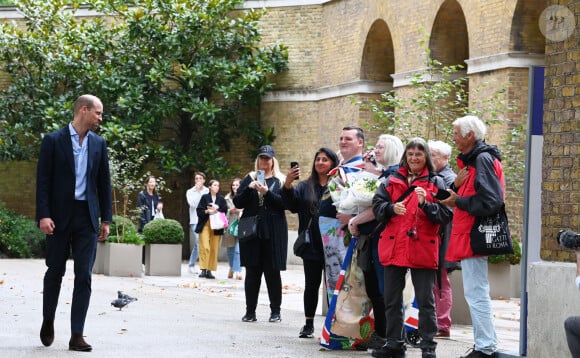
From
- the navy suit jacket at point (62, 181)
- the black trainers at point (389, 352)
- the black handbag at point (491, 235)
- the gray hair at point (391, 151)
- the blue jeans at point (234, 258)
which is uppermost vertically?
the gray hair at point (391, 151)

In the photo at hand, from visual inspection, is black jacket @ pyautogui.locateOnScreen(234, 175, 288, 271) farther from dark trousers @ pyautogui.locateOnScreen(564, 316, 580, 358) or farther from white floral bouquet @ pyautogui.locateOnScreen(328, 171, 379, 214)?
dark trousers @ pyautogui.locateOnScreen(564, 316, 580, 358)

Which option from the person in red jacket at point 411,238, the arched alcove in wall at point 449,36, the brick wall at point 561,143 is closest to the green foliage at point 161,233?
the arched alcove in wall at point 449,36

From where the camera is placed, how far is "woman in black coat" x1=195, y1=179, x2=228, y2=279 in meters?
19.3

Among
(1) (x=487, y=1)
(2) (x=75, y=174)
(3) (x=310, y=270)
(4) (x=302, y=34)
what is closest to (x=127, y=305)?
(3) (x=310, y=270)

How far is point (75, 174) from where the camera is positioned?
348 inches

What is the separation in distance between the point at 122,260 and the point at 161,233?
0.92 metres

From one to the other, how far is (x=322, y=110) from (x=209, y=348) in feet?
57.5

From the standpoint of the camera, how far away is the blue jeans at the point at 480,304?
8539mm

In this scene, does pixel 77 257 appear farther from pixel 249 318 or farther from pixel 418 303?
pixel 249 318

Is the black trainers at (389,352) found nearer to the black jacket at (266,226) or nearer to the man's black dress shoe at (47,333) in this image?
the man's black dress shoe at (47,333)

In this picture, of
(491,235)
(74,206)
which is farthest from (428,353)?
(74,206)

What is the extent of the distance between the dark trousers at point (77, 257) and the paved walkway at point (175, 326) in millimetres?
327

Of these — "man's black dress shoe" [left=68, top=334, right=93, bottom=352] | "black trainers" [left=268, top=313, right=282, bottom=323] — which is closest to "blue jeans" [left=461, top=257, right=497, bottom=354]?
"man's black dress shoe" [left=68, top=334, right=93, bottom=352]

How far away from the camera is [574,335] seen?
616cm
